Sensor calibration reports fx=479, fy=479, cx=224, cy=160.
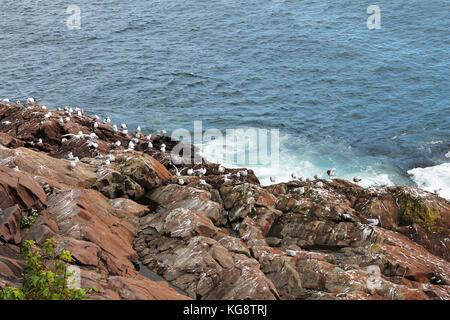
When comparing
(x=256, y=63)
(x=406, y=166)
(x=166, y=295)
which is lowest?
(x=406, y=166)

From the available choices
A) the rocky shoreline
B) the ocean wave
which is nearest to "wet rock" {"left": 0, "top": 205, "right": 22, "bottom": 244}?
the rocky shoreline

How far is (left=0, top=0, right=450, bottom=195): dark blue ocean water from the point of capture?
37.7 metres

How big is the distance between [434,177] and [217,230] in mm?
18939

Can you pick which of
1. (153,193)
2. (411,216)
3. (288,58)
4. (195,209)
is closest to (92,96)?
(288,58)

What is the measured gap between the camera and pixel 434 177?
32656mm

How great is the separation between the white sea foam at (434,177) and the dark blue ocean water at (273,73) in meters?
0.13

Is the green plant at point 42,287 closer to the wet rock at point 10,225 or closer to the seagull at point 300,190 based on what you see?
the wet rock at point 10,225

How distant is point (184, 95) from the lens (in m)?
46.3

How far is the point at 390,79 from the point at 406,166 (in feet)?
48.8

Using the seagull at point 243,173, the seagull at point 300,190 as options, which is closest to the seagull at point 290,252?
the seagull at point 300,190

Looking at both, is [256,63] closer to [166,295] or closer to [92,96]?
[92,96]

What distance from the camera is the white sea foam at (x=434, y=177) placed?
104ft

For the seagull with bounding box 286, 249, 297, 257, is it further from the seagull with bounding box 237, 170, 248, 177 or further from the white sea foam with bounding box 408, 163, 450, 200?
the white sea foam with bounding box 408, 163, 450, 200

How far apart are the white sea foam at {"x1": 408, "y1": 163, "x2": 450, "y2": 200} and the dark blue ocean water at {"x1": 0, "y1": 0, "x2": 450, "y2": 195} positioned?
0.43 ft
